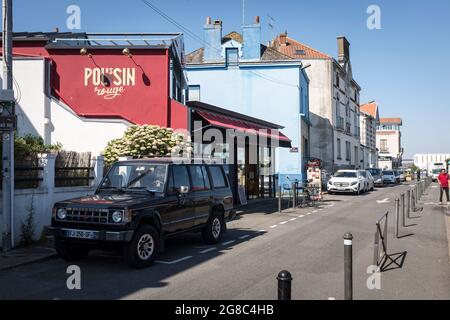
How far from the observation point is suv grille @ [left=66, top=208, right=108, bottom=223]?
7832 millimetres

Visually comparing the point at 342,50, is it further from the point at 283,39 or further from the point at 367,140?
the point at 367,140

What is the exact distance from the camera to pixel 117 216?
7.75 metres

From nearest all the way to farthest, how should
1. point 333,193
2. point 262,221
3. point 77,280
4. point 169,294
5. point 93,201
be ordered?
point 169,294 → point 77,280 → point 93,201 → point 262,221 → point 333,193

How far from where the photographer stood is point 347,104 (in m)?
50.0

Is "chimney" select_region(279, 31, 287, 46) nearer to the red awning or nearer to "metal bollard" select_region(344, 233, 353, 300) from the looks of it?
the red awning

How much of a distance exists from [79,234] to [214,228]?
3647 mm

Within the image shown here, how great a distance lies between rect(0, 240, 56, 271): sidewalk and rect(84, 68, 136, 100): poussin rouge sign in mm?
8739

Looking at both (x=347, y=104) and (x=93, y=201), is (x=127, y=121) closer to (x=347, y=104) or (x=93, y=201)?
(x=93, y=201)

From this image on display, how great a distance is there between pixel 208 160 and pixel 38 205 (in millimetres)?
4085

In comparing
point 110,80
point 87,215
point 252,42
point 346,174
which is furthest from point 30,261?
point 252,42

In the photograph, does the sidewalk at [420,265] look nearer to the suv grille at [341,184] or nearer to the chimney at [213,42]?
the suv grille at [341,184]

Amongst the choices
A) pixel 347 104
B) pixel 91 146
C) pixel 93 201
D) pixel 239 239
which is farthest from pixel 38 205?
pixel 347 104

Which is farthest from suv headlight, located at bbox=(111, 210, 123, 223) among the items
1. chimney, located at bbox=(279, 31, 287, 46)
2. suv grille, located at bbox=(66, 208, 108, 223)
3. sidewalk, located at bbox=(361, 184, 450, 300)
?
chimney, located at bbox=(279, 31, 287, 46)

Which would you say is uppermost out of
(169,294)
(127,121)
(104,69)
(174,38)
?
(174,38)
